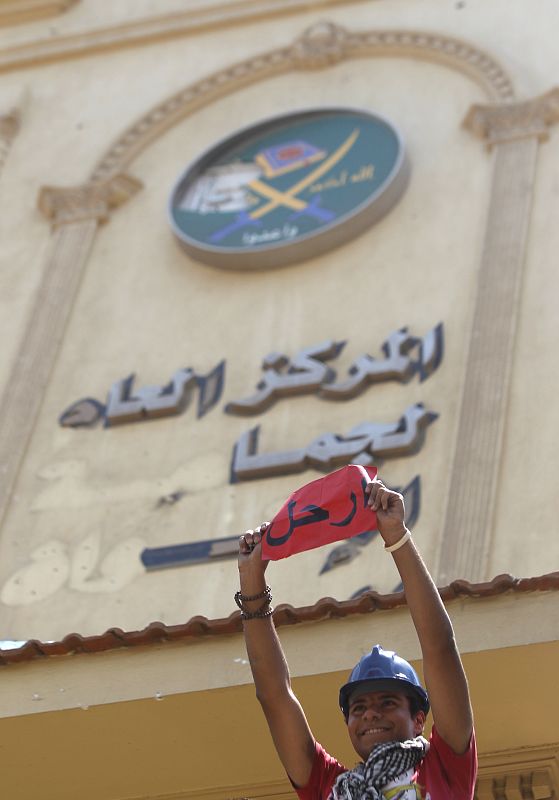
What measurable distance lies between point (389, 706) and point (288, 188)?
783cm

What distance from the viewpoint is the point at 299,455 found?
970 cm

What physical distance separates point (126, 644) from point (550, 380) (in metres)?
3.90

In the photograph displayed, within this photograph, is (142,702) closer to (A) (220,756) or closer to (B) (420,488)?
(A) (220,756)

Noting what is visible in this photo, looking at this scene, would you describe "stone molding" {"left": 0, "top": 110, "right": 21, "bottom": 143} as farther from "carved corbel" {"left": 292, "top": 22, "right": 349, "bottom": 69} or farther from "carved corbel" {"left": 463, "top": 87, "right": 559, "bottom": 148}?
"carved corbel" {"left": 463, "top": 87, "right": 559, "bottom": 148}

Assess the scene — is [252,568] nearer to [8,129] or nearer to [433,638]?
[433,638]

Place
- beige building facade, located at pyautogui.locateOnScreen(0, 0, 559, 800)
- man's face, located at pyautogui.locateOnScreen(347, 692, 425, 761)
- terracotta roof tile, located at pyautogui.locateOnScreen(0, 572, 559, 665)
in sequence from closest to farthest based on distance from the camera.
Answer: man's face, located at pyautogui.locateOnScreen(347, 692, 425, 761) < terracotta roof tile, located at pyautogui.locateOnScreen(0, 572, 559, 665) < beige building facade, located at pyautogui.locateOnScreen(0, 0, 559, 800)

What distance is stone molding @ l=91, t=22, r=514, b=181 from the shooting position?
1225 centimetres

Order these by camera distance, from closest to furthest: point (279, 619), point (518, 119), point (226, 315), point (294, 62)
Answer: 1. point (279, 619)
2. point (226, 315)
3. point (518, 119)
4. point (294, 62)

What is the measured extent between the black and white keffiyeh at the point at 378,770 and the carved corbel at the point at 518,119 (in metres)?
7.82

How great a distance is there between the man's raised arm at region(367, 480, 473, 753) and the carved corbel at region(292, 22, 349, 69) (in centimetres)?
891

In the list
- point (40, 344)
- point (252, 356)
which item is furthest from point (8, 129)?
point (252, 356)

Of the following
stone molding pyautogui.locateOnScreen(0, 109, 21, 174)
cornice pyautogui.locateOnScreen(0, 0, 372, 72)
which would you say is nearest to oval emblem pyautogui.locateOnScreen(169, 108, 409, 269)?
cornice pyautogui.locateOnScreen(0, 0, 372, 72)

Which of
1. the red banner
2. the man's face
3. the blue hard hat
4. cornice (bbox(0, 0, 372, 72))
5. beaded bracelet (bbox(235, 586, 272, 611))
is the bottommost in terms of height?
the man's face

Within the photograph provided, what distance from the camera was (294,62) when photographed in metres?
12.7
